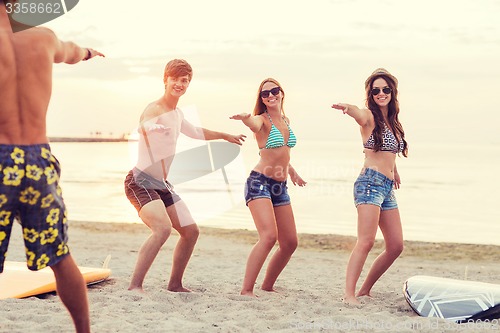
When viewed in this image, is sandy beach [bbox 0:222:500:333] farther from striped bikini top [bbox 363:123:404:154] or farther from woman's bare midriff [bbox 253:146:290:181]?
striped bikini top [bbox 363:123:404:154]

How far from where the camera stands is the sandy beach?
210 inches

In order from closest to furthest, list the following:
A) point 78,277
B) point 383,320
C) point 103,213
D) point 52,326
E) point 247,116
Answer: point 78,277, point 52,326, point 383,320, point 247,116, point 103,213

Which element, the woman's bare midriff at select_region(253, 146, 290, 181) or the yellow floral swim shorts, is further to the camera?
the woman's bare midriff at select_region(253, 146, 290, 181)

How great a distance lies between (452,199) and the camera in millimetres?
30812

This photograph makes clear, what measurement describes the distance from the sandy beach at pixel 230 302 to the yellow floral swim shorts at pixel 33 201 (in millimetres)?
1480

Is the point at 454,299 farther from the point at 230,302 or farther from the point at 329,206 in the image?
the point at 329,206

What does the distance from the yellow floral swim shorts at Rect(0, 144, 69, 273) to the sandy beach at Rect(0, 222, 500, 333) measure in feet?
4.86

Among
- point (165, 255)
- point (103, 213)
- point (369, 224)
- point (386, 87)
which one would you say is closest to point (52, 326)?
point (369, 224)

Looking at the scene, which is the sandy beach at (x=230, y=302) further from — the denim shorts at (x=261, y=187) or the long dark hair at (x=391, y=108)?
the long dark hair at (x=391, y=108)

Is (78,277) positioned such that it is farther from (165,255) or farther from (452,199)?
(452,199)

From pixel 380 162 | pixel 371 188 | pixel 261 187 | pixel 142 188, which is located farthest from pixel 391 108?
pixel 142 188

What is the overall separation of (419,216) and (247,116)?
18.4 meters

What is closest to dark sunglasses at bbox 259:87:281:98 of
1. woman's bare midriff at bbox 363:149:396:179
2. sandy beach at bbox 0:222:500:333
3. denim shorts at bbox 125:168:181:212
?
woman's bare midriff at bbox 363:149:396:179

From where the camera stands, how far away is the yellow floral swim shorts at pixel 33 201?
12.2 feet
